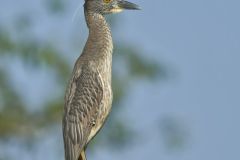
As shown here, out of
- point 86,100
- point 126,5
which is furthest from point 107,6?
point 86,100

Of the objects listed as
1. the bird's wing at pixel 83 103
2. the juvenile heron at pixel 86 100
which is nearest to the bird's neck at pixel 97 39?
the juvenile heron at pixel 86 100

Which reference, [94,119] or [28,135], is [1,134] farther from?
[94,119]

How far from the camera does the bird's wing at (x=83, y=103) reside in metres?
8.88

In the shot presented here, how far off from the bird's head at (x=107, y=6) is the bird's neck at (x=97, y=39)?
0.16ft

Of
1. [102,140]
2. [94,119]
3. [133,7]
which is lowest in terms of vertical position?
[102,140]

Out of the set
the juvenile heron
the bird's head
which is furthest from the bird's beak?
the juvenile heron

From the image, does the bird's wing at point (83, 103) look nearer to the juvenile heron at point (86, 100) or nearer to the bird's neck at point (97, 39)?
the juvenile heron at point (86, 100)

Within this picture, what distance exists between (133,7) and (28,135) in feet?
27.7

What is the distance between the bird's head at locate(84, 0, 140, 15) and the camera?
946cm

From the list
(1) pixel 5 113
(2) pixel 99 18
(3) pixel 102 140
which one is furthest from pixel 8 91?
(2) pixel 99 18

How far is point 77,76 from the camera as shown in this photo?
8.95 meters

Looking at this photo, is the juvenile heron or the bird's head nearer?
the juvenile heron

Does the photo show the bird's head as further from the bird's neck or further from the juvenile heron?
the juvenile heron

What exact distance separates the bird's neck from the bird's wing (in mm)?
186
